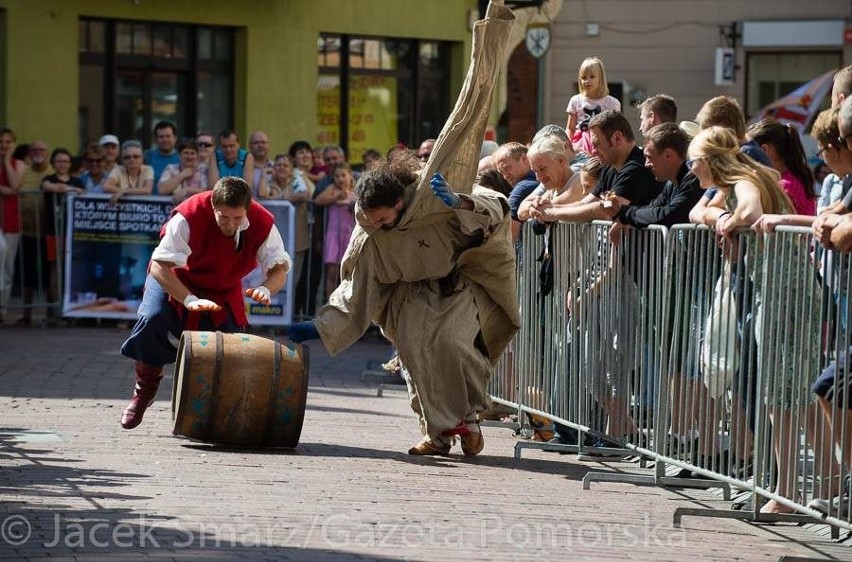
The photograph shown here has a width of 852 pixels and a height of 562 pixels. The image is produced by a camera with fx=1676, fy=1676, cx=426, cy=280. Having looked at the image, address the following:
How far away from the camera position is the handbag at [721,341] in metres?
7.68

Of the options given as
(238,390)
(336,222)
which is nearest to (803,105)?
(336,222)

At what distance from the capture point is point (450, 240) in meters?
9.23

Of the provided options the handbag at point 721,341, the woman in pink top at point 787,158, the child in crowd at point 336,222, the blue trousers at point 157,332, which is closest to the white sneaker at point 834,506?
the handbag at point 721,341

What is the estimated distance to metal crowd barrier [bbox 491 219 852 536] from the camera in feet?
22.5

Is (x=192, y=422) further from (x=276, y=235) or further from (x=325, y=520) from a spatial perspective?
(x=325, y=520)

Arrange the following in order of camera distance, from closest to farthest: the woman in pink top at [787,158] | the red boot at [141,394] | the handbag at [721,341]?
the handbag at [721,341] < the woman in pink top at [787,158] < the red boot at [141,394]

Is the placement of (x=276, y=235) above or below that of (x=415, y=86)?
below

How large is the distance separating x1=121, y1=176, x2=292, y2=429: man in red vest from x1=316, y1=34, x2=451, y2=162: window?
557 inches

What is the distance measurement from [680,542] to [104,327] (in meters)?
10.8

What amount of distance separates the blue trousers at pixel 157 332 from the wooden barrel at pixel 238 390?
0.55 metres

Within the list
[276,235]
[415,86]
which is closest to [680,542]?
[276,235]

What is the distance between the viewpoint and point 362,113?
24797 millimetres

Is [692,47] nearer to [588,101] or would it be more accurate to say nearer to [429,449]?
[588,101]

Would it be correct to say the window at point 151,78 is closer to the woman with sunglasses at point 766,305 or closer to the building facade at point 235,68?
the building facade at point 235,68
